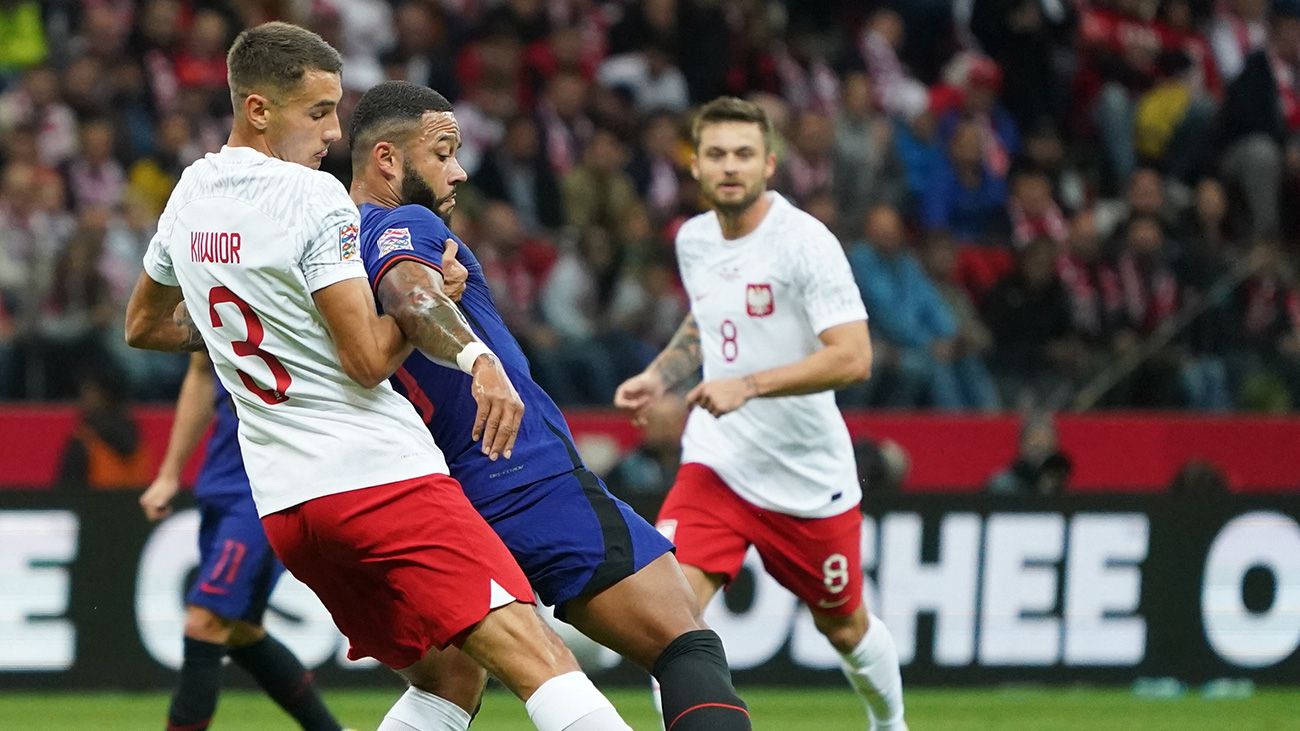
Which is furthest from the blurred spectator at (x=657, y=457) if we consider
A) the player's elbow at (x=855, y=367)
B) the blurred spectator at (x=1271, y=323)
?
the blurred spectator at (x=1271, y=323)

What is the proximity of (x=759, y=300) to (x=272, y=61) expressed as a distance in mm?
2855

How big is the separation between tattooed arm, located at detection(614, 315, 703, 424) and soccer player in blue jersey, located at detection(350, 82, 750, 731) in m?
1.46

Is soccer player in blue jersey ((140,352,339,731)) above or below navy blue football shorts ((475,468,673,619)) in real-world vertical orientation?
below

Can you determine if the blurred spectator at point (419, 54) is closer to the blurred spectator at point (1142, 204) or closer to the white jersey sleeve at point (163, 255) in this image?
the blurred spectator at point (1142, 204)

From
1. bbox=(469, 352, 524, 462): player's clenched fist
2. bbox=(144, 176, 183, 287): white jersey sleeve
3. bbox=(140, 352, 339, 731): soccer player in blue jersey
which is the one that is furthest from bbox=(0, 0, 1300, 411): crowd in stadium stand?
bbox=(469, 352, 524, 462): player's clenched fist

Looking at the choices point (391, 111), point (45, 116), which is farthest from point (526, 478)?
point (45, 116)

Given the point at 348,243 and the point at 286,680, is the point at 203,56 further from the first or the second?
the point at 348,243

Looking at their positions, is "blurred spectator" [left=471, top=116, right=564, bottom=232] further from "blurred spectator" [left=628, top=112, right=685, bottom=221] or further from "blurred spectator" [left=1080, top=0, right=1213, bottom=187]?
"blurred spectator" [left=1080, top=0, right=1213, bottom=187]

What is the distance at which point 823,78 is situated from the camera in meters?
16.6

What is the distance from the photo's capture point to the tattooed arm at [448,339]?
4.52m

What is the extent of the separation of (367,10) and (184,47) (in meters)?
1.72

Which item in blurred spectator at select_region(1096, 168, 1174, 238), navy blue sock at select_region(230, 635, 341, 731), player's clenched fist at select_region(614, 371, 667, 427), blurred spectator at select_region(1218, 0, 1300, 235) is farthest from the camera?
blurred spectator at select_region(1218, 0, 1300, 235)

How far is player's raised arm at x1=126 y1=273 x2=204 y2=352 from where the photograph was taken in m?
5.25

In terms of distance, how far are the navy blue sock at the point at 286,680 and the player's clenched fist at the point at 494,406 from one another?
10.8 feet
